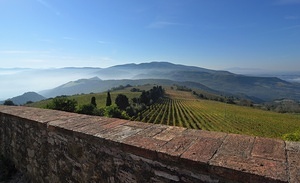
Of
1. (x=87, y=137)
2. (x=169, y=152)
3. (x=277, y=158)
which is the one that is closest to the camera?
(x=277, y=158)

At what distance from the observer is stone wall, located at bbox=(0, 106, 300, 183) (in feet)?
4.94

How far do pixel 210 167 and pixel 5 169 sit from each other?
13.3ft

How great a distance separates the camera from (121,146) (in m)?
2.12

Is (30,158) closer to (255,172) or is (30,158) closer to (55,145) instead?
(55,145)

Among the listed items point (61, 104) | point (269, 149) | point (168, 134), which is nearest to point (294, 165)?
point (269, 149)

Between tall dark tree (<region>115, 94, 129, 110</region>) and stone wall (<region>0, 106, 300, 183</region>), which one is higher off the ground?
stone wall (<region>0, 106, 300, 183</region>)

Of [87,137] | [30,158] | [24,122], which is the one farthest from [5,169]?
[87,137]

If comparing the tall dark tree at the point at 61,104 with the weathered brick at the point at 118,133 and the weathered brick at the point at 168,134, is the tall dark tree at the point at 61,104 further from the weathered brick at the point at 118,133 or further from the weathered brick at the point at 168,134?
the weathered brick at the point at 168,134

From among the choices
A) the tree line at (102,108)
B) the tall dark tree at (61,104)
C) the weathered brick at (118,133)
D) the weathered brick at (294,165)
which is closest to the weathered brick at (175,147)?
the weathered brick at (118,133)

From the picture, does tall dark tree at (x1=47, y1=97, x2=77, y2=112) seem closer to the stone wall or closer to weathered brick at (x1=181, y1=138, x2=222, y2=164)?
the stone wall

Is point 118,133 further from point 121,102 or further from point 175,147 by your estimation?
point 121,102

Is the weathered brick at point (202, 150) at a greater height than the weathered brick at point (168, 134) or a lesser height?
lesser

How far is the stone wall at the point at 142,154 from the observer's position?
1.51 meters

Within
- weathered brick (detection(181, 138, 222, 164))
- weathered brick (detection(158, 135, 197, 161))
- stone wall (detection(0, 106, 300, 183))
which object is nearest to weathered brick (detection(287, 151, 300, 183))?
stone wall (detection(0, 106, 300, 183))
